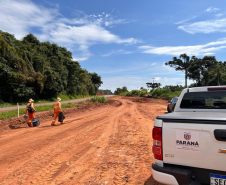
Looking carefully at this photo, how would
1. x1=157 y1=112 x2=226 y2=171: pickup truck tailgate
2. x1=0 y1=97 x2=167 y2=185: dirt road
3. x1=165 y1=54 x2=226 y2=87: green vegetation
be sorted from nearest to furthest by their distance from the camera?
x1=157 y1=112 x2=226 y2=171: pickup truck tailgate, x1=0 y1=97 x2=167 y2=185: dirt road, x1=165 y1=54 x2=226 y2=87: green vegetation

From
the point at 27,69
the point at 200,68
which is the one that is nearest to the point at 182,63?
the point at 200,68

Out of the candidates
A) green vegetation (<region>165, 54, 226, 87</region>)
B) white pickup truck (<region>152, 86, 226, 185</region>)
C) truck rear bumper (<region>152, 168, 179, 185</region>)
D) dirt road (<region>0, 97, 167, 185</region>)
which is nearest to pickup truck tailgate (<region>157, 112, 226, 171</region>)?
white pickup truck (<region>152, 86, 226, 185</region>)

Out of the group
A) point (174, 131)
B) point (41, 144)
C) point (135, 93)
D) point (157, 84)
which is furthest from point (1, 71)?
point (157, 84)

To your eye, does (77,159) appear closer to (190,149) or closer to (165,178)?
(165,178)

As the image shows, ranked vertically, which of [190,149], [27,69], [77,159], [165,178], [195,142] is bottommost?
[77,159]

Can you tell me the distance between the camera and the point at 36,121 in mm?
9820

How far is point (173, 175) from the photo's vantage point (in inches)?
92.9

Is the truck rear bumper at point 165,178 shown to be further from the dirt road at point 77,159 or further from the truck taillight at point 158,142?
the dirt road at point 77,159

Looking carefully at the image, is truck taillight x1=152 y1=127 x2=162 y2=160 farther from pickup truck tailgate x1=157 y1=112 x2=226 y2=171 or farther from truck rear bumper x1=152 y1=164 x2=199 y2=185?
truck rear bumper x1=152 y1=164 x2=199 y2=185

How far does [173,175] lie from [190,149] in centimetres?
43

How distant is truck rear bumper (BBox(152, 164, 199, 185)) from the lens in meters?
2.28

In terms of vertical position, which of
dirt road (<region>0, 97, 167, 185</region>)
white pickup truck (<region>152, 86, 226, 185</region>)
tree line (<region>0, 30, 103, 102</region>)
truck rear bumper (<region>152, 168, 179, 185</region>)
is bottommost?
dirt road (<region>0, 97, 167, 185</region>)

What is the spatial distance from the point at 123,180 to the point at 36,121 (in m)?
7.77

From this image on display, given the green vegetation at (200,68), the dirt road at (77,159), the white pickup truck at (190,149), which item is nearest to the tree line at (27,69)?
the dirt road at (77,159)
